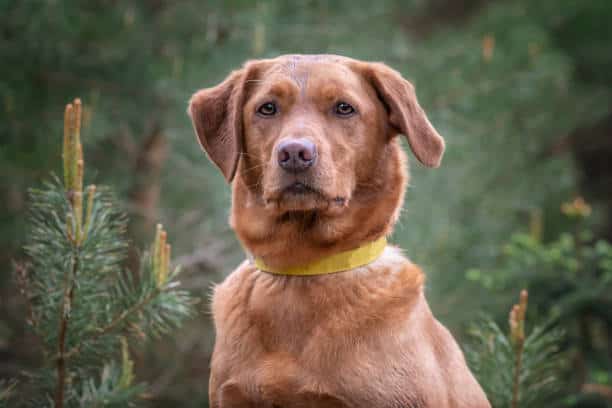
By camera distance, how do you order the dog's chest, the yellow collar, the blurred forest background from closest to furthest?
1. the dog's chest
2. the yellow collar
3. the blurred forest background

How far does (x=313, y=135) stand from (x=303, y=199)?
276mm

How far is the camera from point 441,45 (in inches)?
333

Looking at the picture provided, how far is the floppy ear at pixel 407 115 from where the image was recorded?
10.8 feet

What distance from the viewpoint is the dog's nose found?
3074mm

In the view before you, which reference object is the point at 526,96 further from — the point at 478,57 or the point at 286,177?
the point at 286,177

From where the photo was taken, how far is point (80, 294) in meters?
2.78

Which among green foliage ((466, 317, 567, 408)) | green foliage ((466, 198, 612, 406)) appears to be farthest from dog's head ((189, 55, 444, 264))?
green foliage ((466, 198, 612, 406))

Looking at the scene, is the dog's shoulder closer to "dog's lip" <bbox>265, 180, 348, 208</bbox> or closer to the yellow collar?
the yellow collar

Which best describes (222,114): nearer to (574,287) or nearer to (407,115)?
(407,115)

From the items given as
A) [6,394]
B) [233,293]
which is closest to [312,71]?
[233,293]

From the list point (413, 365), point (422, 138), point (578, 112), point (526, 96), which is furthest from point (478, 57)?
point (413, 365)

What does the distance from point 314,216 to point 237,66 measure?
3329 mm

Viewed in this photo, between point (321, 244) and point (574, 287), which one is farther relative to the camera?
point (574, 287)

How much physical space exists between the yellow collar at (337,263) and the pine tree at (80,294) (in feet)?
1.44
